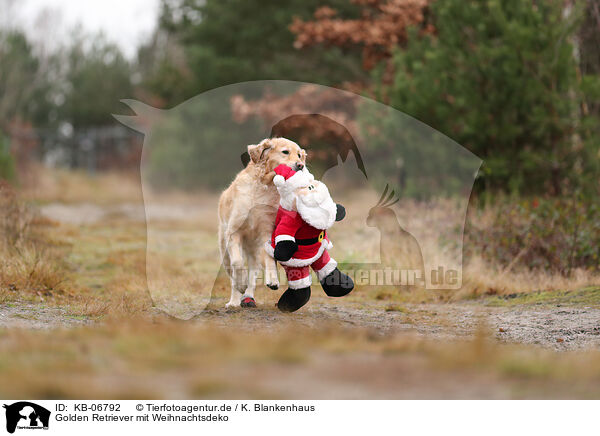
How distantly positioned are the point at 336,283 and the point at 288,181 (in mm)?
1037

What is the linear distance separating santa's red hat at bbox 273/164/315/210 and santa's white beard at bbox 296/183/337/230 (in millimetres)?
85

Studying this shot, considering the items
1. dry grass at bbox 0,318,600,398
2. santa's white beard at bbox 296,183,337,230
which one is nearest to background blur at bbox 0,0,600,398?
dry grass at bbox 0,318,600,398

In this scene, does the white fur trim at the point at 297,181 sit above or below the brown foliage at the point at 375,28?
below

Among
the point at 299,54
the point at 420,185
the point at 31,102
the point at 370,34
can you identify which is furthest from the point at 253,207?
the point at 31,102

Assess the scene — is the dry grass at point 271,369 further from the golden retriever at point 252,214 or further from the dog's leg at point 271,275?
the golden retriever at point 252,214

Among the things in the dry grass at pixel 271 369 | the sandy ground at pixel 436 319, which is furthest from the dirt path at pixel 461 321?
the dry grass at pixel 271 369

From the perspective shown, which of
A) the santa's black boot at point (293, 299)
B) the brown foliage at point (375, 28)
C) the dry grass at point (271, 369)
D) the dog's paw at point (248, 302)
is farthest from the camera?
the brown foliage at point (375, 28)

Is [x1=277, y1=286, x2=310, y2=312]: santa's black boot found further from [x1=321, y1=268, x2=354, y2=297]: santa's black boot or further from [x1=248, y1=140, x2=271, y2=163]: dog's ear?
[x1=248, y1=140, x2=271, y2=163]: dog's ear

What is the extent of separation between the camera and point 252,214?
19.0ft

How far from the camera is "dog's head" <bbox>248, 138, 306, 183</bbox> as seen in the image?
215 inches

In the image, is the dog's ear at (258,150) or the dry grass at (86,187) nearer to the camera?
the dog's ear at (258,150)

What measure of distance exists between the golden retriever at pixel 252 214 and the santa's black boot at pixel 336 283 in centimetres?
54
